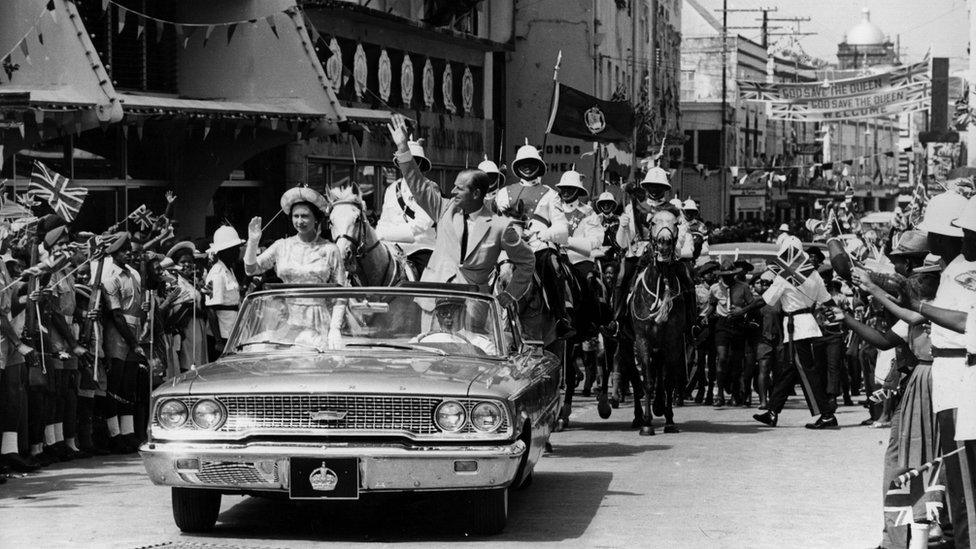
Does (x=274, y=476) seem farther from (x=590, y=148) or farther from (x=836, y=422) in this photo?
(x=590, y=148)

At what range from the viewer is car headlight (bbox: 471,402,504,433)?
1008 cm

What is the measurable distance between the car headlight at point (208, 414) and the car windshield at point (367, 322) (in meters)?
1.11

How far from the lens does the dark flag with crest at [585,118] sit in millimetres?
28891

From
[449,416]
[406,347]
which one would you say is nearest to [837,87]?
[406,347]

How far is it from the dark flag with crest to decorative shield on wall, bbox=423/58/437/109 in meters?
7.64

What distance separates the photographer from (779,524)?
11.2 metres

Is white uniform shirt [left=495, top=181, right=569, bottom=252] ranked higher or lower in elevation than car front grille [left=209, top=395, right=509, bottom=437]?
higher

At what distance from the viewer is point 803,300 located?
19125 millimetres

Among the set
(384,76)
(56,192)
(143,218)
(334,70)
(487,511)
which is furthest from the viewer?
(384,76)

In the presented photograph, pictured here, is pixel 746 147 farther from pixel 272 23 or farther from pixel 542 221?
pixel 542 221

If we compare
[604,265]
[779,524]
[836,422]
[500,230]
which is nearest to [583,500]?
[779,524]

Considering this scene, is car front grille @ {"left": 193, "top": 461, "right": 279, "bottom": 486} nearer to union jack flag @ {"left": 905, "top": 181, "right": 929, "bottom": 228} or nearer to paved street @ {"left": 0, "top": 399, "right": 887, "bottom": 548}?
paved street @ {"left": 0, "top": 399, "right": 887, "bottom": 548}

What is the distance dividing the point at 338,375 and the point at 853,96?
41.8m

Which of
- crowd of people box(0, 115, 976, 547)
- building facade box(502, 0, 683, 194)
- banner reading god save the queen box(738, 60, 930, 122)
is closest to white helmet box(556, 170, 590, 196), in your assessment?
crowd of people box(0, 115, 976, 547)
